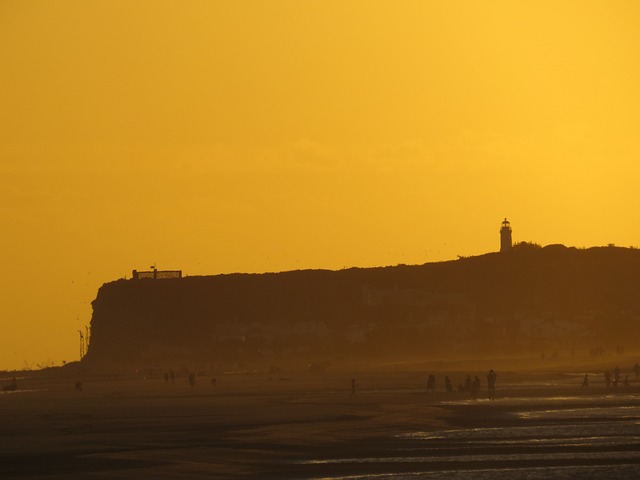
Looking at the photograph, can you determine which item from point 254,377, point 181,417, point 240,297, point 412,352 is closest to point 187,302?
point 240,297

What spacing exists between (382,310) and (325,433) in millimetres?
77588

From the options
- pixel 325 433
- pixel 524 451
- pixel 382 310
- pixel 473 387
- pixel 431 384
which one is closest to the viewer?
pixel 524 451

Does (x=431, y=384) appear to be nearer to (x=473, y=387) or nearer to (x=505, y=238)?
(x=473, y=387)

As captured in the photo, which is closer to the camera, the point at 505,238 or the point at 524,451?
the point at 524,451

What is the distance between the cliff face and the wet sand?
4202 cm

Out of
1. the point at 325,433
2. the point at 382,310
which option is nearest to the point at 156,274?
the point at 382,310

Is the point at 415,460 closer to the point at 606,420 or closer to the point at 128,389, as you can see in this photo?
the point at 606,420

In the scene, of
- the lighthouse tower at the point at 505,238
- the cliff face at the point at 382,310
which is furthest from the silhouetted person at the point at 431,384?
the lighthouse tower at the point at 505,238

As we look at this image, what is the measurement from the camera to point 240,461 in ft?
126

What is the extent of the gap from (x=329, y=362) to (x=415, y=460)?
67166 millimetres

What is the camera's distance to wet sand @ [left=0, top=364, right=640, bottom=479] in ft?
120

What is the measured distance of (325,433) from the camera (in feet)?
148

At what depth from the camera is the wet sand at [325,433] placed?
36.6m

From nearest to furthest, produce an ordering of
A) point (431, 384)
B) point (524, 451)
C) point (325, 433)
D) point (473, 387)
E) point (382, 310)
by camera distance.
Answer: point (524, 451) < point (325, 433) < point (473, 387) < point (431, 384) < point (382, 310)
